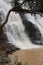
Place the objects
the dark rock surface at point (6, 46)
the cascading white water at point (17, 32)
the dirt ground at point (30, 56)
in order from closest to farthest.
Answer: the dirt ground at point (30, 56), the dark rock surface at point (6, 46), the cascading white water at point (17, 32)

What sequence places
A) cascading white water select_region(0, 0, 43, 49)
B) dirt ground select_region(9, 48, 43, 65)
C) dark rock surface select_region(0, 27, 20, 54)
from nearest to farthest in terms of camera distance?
dirt ground select_region(9, 48, 43, 65) < dark rock surface select_region(0, 27, 20, 54) < cascading white water select_region(0, 0, 43, 49)

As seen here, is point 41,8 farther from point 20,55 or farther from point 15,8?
point 20,55

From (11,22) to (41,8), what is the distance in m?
9.76

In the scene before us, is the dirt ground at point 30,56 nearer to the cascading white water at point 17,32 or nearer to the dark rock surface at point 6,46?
the dark rock surface at point 6,46

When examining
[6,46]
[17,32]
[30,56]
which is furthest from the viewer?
[17,32]

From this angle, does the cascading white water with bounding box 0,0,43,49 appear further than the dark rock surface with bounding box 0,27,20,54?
Yes

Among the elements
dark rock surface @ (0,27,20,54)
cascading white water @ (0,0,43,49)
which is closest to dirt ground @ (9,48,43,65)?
dark rock surface @ (0,27,20,54)

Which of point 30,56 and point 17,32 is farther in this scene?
point 17,32

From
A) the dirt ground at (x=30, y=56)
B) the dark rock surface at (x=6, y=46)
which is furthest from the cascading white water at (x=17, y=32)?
the dirt ground at (x=30, y=56)

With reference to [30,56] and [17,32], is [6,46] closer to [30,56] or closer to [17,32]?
[30,56]

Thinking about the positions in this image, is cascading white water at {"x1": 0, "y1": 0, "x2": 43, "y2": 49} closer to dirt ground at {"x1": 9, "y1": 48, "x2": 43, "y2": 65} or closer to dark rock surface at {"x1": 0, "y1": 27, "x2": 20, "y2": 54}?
dark rock surface at {"x1": 0, "y1": 27, "x2": 20, "y2": 54}

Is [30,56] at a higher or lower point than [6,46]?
lower

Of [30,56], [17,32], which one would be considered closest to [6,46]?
[30,56]

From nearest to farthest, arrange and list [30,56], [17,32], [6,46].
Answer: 1. [30,56]
2. [6,46]
3. [17,32]
